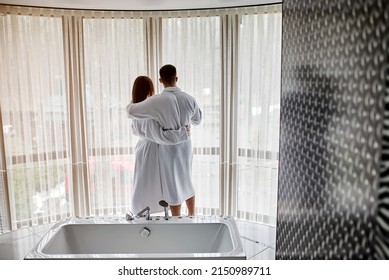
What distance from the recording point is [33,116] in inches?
127

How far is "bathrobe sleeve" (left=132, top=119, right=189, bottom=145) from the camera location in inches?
108

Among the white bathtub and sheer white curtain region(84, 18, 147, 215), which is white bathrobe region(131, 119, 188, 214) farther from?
sheer white curtain region(84, 18, 147, 215)

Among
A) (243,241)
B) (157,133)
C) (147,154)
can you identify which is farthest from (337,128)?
(243,241)

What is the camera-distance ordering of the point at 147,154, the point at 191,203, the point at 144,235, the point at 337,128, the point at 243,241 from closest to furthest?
the point at 337,128 → the point at 144,235 → the point at 147,154 → the point at 243,241 → the point at 191,203

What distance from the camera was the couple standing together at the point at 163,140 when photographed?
9.00 ft

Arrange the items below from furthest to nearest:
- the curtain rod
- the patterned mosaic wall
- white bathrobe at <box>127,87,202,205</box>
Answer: the curtain rod, white bathrobe at <box>127,87,202,205</box>, the patterned mosaic wall

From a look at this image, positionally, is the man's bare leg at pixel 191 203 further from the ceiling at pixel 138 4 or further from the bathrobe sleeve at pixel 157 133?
the ceiling at pixel 138 4

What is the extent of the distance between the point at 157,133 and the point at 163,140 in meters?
0.08

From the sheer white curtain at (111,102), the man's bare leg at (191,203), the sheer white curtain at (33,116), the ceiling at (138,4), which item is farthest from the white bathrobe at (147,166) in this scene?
the ceiling at (138,4)

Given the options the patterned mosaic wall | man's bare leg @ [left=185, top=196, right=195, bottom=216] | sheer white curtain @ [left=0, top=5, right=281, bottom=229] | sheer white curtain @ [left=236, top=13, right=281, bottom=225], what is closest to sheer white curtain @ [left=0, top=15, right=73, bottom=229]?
sheer white curtain @ [left=0, top=5, right=281, bottom=229]

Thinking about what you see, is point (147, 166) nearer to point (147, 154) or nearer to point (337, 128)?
point (147, 154)

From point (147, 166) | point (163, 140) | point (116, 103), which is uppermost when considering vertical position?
point (116, 103)

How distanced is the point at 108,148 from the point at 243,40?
180 centimetres

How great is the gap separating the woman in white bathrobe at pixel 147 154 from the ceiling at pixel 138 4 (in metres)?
0.72
